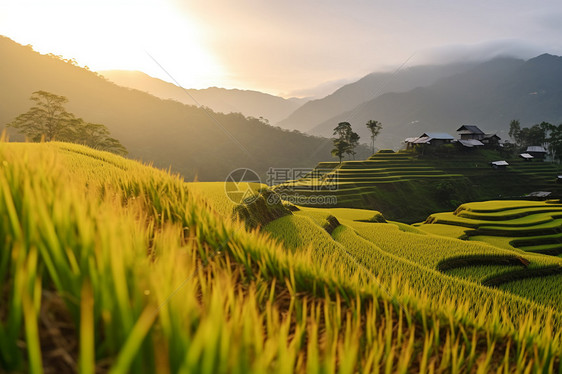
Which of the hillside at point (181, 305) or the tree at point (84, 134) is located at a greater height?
the tree at point (84, 134)

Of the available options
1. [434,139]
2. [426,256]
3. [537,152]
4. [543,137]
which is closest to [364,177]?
[434,139]

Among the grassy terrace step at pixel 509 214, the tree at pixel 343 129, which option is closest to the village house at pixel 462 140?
the tree at pixel 343 129

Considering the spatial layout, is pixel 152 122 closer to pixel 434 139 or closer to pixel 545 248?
pixel 434 139

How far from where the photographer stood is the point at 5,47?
103m

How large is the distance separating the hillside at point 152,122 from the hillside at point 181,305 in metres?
91.6

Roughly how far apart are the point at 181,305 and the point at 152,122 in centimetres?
12397

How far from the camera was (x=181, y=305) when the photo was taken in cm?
103

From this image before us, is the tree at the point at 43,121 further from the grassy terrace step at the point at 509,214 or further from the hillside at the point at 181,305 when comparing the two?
the grassy terrace step at the point at 509,214

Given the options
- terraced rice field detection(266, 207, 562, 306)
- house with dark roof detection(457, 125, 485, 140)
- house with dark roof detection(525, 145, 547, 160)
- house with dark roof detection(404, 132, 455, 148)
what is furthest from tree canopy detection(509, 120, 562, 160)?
terraced rice field detection(266, 207, 562, 306)

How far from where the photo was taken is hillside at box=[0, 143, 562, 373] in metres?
0.89

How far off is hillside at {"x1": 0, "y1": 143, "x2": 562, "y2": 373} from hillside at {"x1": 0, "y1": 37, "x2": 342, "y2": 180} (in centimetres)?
9157

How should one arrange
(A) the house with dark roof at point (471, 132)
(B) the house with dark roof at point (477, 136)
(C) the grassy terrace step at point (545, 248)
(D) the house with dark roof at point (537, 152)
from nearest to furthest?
(C) the grassy terrace step at point (545, 248) < (B) the house with dark roof at point (477, 136) < (A) the house with dark roof at point (471, 132) < (D) the house with dark roof at point (537, 152)

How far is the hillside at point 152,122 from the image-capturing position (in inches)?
3846

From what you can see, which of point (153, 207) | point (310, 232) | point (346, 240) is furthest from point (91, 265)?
point (346, 240)
